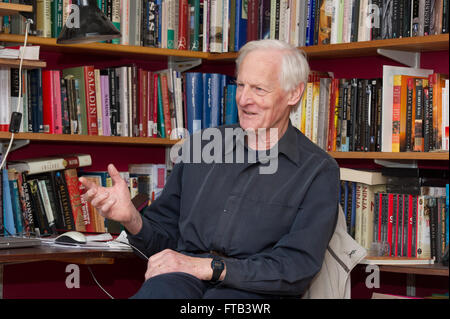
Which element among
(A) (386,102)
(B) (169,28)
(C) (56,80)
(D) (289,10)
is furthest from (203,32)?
(A) (386,102)

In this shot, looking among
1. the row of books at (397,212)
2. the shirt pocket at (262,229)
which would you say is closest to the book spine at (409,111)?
the row of books at (397,212)

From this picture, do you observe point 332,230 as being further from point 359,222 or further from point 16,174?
point 16,174

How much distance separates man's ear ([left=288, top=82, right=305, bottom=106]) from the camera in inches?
80.5

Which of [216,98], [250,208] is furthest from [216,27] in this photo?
[250,208]

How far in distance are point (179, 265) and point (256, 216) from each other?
0.28m

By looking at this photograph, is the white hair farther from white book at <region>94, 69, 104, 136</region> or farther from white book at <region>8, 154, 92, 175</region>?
white book at <region>8, 154, 92, 175</region>

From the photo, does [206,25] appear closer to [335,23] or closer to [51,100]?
[335,23]

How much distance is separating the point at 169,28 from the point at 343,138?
0.87m

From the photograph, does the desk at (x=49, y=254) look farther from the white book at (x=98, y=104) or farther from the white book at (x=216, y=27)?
the white book at (x=216, y=27)

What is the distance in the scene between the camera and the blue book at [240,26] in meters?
2.79

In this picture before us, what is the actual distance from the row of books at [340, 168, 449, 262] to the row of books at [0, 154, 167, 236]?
2.60ft

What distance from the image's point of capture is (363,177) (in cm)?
242

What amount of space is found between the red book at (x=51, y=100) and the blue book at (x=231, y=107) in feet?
2.30

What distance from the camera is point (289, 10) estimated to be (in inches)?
104
